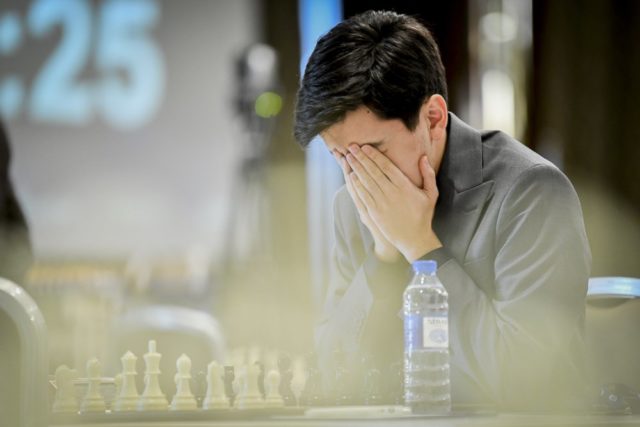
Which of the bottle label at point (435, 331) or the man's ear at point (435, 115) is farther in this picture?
the man's ear at point (435, 115)

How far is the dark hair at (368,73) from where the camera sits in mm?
1734

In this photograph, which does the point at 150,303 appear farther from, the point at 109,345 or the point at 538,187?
the point at 538,187

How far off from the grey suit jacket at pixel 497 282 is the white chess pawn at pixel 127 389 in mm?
359

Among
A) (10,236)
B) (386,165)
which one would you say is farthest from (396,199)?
(10,236)

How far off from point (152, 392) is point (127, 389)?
0.12 ft

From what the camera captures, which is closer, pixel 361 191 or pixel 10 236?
pixel 361 191

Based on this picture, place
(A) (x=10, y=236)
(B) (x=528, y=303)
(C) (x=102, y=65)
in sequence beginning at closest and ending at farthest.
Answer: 1. (B) (x=528, y=303)
2. (A) (x=10, y=236)
3. (C) (x=102, y=65)

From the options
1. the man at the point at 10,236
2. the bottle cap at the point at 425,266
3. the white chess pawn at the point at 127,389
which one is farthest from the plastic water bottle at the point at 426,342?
the man at the point at 10,236

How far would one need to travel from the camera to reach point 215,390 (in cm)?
150

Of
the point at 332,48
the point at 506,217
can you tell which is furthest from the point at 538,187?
the point at 332,48

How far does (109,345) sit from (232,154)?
1.36 meters

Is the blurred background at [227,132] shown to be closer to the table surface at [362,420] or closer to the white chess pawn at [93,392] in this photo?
the white chess pawn at [93,392]

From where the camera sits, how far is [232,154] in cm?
418

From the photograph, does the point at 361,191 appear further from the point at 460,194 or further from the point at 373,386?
the point at 373,386
